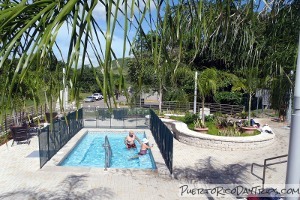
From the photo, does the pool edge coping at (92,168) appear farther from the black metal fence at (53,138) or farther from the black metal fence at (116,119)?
the black metal fence at (116,119)

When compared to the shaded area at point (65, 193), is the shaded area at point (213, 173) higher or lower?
lower

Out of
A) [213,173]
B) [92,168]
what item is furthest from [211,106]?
[92,168]

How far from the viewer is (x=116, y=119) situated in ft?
60.7

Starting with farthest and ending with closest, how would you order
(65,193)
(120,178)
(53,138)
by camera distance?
1. (53,138)
2. (120,178)
3. (65,193)

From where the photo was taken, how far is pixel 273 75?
11.9 feet

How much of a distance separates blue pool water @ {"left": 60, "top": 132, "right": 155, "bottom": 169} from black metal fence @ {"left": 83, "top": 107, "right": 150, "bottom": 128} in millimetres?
1111

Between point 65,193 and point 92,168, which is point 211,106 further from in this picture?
point 65,193

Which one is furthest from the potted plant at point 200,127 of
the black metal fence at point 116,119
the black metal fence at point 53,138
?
the black metal fence at point 53,138

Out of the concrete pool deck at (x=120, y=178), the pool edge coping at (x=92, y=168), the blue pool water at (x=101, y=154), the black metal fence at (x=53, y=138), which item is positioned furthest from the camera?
the blue pool water at (x=101, y=154)

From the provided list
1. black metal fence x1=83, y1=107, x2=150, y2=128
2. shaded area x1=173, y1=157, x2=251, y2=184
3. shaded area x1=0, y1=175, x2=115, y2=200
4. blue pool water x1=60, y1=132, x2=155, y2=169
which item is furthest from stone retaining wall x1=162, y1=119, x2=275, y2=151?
shaded area x1=0, y1=175, x2=115, y2=200

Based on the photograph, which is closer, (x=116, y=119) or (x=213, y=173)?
(x=213, y=173)

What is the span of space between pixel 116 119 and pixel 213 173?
391 inches

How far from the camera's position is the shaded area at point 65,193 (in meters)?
7.30

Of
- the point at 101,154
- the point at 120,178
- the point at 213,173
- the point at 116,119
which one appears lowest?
the point at 101,154
